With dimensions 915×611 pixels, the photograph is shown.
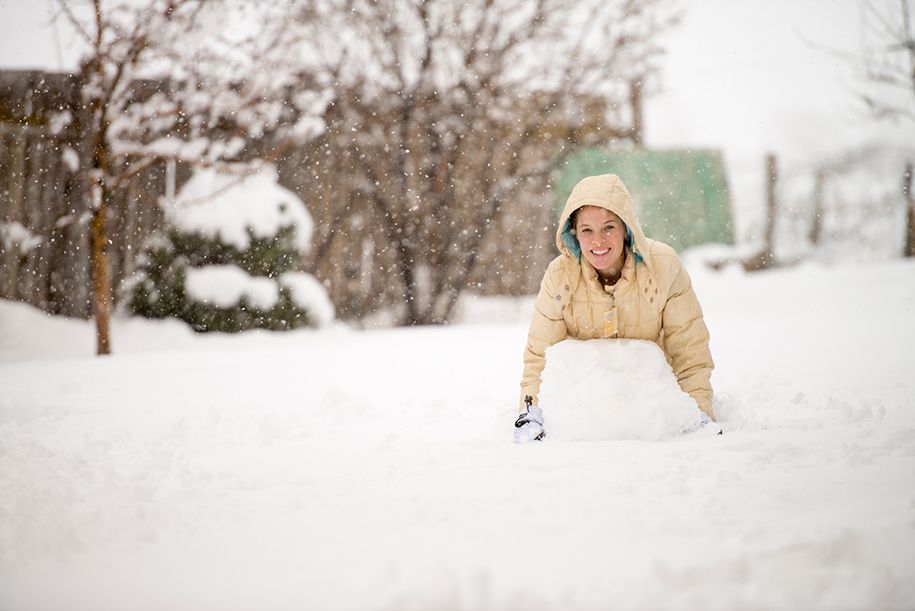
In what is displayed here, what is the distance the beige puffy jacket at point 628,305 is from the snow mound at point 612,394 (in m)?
0.07

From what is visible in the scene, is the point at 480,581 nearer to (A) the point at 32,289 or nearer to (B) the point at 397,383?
(B) the point at 397,383

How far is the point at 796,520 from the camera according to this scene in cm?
158

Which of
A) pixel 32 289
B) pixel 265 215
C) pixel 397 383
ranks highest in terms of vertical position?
pixel 265 215

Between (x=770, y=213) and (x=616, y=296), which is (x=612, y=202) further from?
(x=770, y=213)

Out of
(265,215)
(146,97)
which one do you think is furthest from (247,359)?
→ (146,97)

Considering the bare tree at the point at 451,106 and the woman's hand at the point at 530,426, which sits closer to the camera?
the woman's hand at the point at 530,426

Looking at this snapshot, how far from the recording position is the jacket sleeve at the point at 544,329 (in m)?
2.76

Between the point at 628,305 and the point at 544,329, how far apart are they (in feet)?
1.05

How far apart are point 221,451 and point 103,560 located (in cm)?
108

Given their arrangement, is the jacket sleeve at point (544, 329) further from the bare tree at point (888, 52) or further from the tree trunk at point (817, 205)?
the tree trunk at point (817, 205)

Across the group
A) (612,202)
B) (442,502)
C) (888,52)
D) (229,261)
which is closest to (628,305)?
(612,202)

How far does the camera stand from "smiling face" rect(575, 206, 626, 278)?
267 centimetres

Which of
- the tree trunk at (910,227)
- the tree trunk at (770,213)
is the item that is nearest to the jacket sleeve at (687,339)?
the tree trunk at (910,227)

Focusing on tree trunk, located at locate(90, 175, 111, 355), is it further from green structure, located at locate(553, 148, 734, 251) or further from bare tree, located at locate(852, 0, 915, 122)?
bare tree, located at locate(852, 0, 915, 122)
